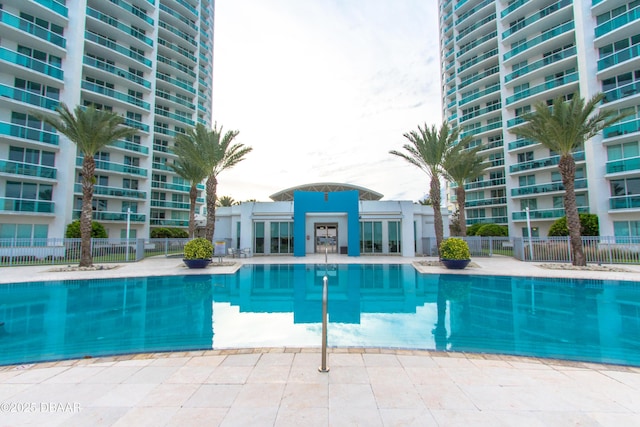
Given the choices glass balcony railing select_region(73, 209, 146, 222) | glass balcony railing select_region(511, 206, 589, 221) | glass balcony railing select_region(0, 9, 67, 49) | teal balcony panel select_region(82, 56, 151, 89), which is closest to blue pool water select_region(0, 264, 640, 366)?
glass balcony railing select_region(73, 209, 146, 222)

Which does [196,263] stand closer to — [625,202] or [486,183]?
[625,202]

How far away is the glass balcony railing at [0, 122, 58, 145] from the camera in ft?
72.6

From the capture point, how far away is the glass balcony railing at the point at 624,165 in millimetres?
22500

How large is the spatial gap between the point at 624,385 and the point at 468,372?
196 cm

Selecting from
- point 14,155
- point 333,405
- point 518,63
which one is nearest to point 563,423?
point 333,405

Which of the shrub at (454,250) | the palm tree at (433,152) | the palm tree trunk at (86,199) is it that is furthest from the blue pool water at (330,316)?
the palm tree at (433,152)

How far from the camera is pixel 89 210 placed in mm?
17828

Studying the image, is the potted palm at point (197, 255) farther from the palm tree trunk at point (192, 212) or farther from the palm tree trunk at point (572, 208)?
the palm tree trunk at point (572, 208)

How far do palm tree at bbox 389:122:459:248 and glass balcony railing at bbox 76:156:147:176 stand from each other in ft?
92.4

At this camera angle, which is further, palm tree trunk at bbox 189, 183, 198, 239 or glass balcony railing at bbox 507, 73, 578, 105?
glass balcony railing at bbox 507, 73, 578, 105

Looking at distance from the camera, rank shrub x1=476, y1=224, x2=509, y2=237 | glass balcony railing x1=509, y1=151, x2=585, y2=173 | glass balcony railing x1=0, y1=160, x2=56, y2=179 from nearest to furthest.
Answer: glass balcony railing x1=0, y1=160, x2=56, y2=179, glass balcony railing x1=509, y1=151, x2=585, y2=173, shrub x1=476, y1=224, x2=509, y2=237

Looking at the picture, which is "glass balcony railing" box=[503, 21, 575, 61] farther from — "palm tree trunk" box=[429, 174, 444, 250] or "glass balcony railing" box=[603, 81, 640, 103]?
"palm tree trunk" box=[429, 174, 444, 250]

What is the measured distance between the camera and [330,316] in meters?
7.88

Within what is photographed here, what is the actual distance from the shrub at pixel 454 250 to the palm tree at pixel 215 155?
48.3 ft
